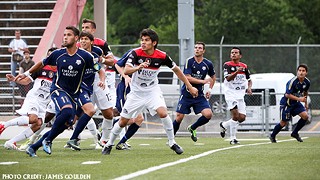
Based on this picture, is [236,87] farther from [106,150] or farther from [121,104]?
[106,150]

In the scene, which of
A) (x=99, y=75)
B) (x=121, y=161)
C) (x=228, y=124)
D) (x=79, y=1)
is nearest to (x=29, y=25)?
(x=79, y=1)

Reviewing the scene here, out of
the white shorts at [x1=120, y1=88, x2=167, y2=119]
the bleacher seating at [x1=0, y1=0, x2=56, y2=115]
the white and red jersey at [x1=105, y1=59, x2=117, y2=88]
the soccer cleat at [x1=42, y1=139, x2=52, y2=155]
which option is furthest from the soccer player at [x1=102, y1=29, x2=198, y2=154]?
the bleacher seating at [x1=0, y1=0, x2=56, y2=115]

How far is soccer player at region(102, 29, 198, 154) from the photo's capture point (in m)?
16.3

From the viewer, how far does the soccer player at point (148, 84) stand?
16.3m

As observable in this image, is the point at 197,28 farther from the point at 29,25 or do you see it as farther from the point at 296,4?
the point at 29,25

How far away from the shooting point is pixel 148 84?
1655 centimetres

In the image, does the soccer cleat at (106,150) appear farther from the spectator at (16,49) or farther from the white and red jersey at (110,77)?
the spectator at (16,49)

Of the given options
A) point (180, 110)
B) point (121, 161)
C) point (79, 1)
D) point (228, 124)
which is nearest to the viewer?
point (121, 161)

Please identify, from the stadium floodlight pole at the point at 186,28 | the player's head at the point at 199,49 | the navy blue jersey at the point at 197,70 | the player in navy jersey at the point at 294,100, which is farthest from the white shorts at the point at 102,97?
the stadium floodlight pole at the point at 186,28

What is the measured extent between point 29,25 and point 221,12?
18621 mm

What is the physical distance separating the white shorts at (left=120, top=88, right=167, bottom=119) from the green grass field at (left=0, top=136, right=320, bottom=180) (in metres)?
0.69

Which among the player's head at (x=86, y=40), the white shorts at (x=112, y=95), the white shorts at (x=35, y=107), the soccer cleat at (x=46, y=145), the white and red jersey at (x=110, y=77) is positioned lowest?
the soccer cleat at (x=46, y=145)

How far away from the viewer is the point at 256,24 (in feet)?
168

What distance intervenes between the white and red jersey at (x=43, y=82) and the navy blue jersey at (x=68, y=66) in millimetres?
2186
